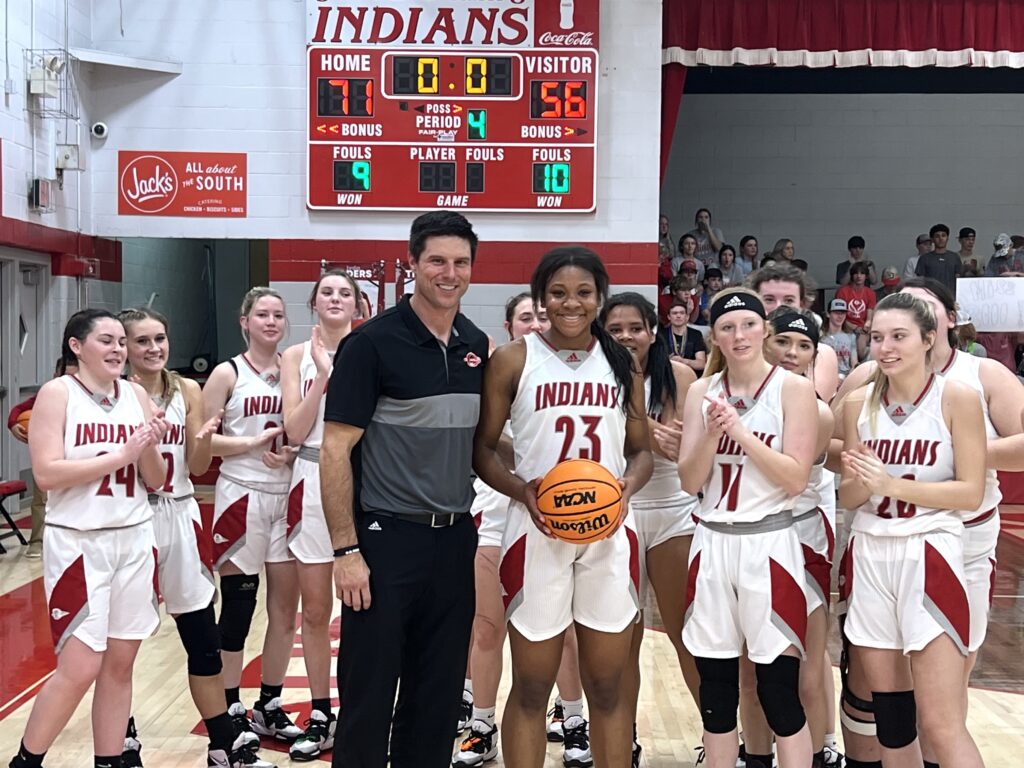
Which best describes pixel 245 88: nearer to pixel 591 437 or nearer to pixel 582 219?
pixel 582 219

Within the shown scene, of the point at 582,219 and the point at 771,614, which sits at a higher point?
the point at 582,219

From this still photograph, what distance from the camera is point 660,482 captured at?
156 inches

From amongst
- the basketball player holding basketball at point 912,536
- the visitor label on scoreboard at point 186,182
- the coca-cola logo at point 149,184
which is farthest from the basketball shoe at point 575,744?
the coca-cola logo at point 149,184

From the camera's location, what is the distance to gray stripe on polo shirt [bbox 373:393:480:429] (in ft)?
10.1

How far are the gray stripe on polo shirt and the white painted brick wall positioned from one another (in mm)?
12997

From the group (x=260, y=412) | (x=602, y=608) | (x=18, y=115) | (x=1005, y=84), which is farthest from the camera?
(x=1005, y=84)

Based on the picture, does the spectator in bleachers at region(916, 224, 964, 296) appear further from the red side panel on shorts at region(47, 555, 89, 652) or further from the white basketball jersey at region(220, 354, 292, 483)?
the red side panel on shorts at region(47, 555, 89, 652)

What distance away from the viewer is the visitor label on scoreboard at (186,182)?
1055 cm

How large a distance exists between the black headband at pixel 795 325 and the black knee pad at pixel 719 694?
119cm

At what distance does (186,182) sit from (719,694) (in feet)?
28.4

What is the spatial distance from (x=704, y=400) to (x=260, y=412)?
1915 millimetres

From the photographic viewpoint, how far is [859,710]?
11.8 ft

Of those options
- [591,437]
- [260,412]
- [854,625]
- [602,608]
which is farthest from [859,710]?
[260,412]

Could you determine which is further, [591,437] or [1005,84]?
[1005,84]
